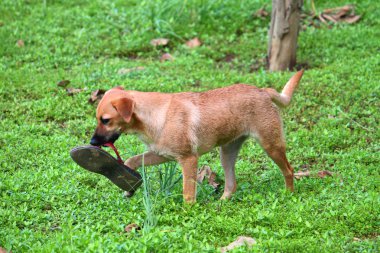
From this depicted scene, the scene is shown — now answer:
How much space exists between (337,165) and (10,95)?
16.4ft

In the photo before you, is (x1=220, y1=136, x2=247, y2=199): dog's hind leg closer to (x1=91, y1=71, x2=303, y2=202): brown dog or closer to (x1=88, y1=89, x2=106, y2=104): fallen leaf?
(x1=91, y1=71, x2=303, y2=202): brown dog

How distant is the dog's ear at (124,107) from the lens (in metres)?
6.80

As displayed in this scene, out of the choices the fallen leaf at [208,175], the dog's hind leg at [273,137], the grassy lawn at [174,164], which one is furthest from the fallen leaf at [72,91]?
the dog's hind leg at [273,137]

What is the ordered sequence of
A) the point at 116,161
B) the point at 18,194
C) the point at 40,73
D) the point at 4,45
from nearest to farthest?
the point at 116,161 → the point at 18,194 → the point at 40,73 → the point at 4,45

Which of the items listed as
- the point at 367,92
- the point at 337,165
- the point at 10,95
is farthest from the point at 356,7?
the point at 10,95

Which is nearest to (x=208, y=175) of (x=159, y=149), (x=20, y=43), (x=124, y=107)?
(x=159, y=149)

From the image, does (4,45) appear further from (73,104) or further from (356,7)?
(356,7)

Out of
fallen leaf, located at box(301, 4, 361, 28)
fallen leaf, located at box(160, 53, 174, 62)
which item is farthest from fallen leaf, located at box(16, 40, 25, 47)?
fallen leaf, located at box(301, 4, 361, 28)

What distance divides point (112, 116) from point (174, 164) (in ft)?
3.35

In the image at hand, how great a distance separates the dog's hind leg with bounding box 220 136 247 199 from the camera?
7742 millimetres

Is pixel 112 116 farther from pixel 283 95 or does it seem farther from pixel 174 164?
pixel 283 95

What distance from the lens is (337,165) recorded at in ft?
27.6

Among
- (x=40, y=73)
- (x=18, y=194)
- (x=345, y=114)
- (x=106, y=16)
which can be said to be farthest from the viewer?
(x=106, y=16)

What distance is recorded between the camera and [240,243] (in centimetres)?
615
